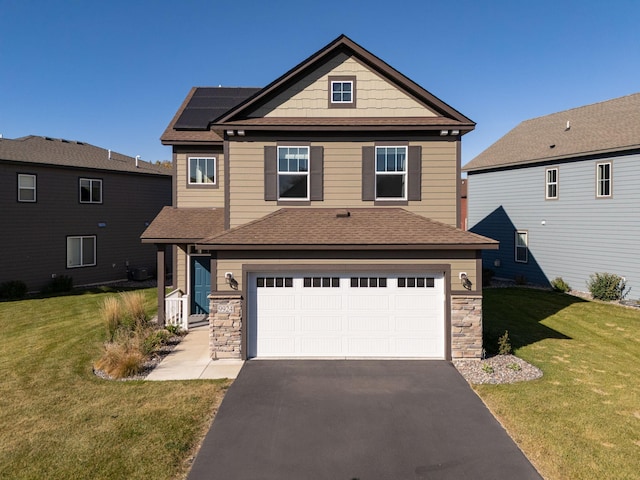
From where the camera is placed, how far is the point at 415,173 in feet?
35.9

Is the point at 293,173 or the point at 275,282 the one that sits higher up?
the point at 293,173

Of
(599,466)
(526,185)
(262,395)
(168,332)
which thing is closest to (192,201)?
(168,332)

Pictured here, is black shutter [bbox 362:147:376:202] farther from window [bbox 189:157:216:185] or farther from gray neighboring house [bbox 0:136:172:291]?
gray neighboring house [bbox 0:136:172:291]

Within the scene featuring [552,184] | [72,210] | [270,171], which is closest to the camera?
[270,171]

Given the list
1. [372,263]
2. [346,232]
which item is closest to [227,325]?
[346,232]

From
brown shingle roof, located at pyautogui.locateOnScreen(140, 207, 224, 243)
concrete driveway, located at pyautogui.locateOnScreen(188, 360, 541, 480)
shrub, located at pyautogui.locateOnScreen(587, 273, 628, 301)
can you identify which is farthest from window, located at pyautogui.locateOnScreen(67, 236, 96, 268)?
shrub, located at pyautogui.locateOnScreen(587, 273, 628, 301)

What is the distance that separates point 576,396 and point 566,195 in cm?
1363

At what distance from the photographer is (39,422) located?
665 centimetres

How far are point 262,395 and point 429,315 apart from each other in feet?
14.9

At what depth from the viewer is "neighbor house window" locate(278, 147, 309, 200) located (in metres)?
11.0

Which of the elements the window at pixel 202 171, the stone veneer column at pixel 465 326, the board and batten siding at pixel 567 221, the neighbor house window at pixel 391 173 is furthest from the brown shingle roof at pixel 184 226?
the board and batten siding at pixel 567 221

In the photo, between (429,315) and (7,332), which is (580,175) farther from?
(7,332)

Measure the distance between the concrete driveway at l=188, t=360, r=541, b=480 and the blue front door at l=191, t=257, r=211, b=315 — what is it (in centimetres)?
532

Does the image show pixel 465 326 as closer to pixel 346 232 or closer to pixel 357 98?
pixel 346 232
